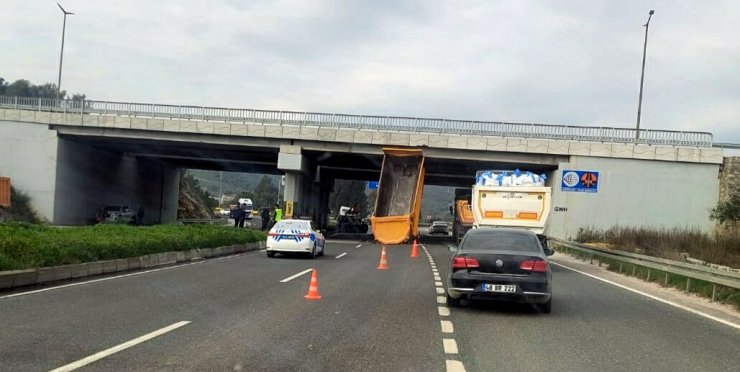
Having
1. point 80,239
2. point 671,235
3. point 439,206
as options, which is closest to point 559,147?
point 671,235

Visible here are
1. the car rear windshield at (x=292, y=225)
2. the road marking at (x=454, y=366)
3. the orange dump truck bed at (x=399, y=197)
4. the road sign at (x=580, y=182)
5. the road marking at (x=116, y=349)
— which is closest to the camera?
the road marking at (x=116, y=349)

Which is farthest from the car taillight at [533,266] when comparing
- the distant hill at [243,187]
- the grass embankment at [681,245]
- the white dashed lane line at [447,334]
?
the distant hill at [243,187]

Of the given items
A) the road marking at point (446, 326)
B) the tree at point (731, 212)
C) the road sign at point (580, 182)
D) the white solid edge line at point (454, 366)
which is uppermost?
the road sign at point (580, 182)

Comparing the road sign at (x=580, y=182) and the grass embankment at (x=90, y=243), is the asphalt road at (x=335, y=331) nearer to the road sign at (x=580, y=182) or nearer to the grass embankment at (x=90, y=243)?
the grass embankment at (x=90, y=243)

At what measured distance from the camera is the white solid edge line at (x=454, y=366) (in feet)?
22.9

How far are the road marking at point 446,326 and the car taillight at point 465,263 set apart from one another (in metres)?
1.31

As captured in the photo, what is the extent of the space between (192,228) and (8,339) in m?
18.8

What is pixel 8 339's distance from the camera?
790cm

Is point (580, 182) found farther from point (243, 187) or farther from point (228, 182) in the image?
point (228, 182)

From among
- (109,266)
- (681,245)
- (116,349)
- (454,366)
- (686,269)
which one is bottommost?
(109,266)

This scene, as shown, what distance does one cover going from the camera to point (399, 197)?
41312mm

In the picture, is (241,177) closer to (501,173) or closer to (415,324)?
(501,173)

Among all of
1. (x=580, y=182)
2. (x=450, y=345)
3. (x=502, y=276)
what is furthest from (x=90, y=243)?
(x=580, y=182)

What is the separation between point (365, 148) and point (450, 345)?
34584mm
